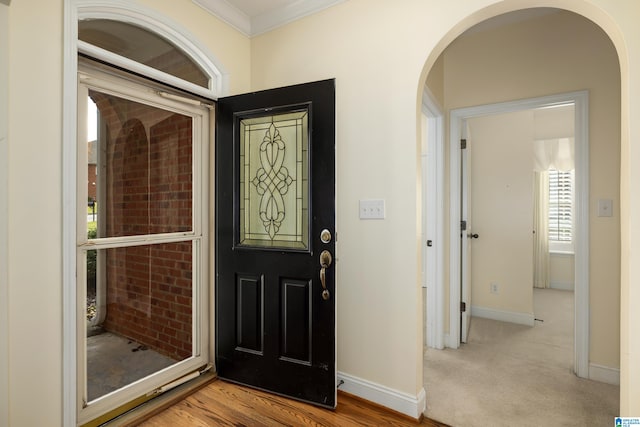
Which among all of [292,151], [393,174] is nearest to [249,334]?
[292,151]

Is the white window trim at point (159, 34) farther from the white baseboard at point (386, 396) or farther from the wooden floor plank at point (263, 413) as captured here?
the white baseboard at point (386, 396)

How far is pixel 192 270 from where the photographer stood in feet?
7.84

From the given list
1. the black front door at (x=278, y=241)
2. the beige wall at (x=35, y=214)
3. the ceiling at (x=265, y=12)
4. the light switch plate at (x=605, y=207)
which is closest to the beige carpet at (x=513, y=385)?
the black front door at (x=278, y=241)

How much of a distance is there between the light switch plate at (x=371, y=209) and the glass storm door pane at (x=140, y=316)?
4.17ft

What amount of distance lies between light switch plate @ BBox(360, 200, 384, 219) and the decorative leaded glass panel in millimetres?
363

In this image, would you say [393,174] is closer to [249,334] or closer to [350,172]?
[350,172]

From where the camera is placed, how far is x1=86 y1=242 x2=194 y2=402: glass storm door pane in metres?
1.92

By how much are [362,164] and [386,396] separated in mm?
1459

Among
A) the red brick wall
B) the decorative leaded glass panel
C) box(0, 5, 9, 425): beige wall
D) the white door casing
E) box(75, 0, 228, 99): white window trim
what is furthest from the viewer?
the white door casing

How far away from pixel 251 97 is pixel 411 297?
1.66 meters

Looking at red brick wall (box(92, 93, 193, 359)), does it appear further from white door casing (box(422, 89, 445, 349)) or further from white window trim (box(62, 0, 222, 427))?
white door casing (box(422, 89, 445, 349))

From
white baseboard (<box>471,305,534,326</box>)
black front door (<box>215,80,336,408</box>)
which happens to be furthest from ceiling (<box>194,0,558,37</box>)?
white baseboard (<box>471,305,534,326</box>)

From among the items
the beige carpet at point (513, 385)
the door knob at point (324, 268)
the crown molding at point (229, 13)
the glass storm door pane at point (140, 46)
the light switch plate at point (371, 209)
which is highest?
the crown molding at point (229, 13)

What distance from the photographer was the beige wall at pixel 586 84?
7.50 feet
